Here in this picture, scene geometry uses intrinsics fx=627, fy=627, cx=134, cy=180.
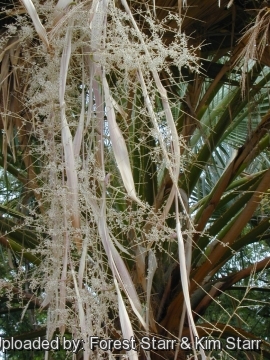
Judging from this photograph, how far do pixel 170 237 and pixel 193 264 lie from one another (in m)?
1.23

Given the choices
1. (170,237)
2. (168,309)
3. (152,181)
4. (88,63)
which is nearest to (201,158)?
(152,181)

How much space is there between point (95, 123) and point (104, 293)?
0.32 m

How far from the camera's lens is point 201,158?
90.5 inches

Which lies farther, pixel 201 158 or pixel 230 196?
pixel 230 196

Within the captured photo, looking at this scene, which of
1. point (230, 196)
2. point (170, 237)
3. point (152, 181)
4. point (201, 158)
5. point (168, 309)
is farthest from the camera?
point (230, 196)

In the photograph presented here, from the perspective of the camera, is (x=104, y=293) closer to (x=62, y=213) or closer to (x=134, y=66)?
(x=62, y=213)

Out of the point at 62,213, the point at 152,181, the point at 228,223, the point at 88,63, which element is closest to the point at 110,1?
the point at 88,63

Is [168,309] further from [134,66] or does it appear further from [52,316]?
[134,66]

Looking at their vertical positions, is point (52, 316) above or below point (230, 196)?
below

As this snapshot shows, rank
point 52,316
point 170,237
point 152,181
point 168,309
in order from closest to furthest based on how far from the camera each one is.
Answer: point 170,237
point 52,316
point 168,309
point 152,181

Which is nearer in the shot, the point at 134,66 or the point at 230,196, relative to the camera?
the point at 134,66

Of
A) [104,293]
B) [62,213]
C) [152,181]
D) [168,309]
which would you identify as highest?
[152,181]

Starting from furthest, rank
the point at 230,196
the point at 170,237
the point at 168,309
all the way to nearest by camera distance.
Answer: the point at 230,196 → the point at 168,309 → the point at 170,237

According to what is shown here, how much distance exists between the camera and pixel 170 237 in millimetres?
1032
